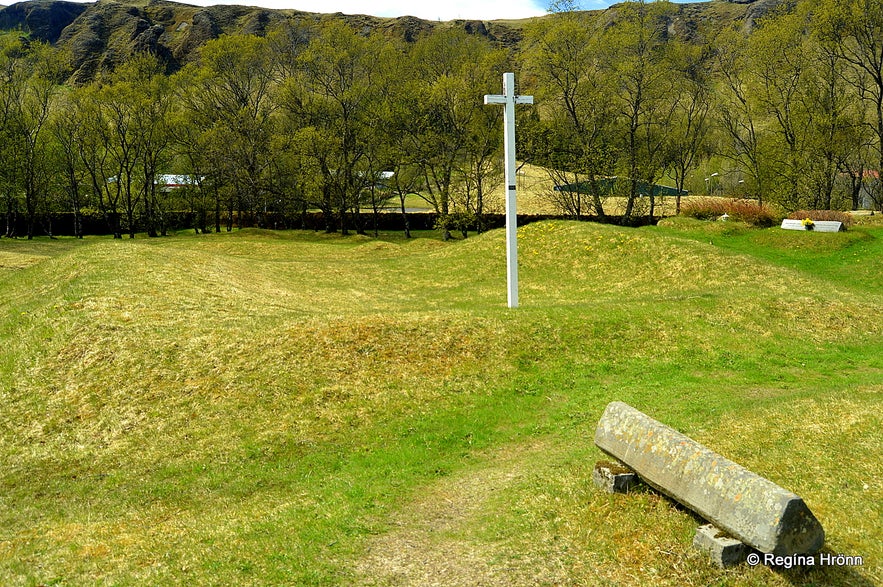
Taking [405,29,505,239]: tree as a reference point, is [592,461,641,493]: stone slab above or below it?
below

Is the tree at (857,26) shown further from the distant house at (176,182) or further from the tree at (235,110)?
the distant house at (176,182)

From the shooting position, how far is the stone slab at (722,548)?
6.22 meters

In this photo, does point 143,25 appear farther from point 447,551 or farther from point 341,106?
point 447,551

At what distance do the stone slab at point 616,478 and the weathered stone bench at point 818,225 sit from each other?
32.6 meters

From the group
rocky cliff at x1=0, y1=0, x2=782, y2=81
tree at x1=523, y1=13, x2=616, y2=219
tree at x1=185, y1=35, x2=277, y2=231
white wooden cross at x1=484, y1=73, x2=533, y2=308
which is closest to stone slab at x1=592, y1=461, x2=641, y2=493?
white wooden cross at x1=484, y1=73, x2=533, y2=308

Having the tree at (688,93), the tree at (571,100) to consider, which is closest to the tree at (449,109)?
the tree at (571,100)

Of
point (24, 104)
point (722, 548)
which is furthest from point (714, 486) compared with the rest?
point (24, 104)

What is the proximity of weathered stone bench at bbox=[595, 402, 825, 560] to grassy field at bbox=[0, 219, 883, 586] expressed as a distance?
0.42m

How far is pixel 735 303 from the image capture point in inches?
832

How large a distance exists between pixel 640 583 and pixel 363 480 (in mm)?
5631

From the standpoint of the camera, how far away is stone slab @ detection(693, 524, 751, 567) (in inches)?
245

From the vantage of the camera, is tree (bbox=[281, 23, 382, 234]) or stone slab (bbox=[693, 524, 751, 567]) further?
tree (bbox=[281, 23, 382, 234])

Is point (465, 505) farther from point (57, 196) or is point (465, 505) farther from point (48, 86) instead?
point (57, 196)

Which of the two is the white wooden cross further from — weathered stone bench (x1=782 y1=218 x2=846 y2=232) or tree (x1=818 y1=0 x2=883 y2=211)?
tree (x1=818 y1=0 x2=883 y2=211)
